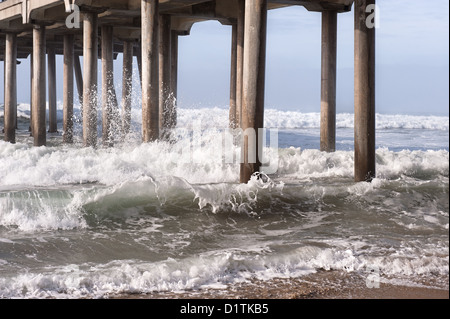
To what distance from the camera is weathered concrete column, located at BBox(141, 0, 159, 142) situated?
11547 millimetres

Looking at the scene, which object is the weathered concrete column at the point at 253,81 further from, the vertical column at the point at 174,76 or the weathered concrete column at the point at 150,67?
the vertical column at the point at 174,76

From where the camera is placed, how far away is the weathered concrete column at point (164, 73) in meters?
15.7

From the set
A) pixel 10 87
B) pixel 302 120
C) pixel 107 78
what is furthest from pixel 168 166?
pixel 302 120

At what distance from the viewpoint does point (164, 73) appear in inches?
635

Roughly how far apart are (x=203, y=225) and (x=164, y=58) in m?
9.47

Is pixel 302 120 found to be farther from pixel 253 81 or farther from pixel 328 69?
pixel 253 81

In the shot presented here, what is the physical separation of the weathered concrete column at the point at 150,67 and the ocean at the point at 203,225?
0.36 meters

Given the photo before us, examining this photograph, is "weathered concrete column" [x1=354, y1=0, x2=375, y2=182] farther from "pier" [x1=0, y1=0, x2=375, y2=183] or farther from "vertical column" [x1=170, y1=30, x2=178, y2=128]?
"vertical column" [x1=170, y1=30, x2=178, y2=128]

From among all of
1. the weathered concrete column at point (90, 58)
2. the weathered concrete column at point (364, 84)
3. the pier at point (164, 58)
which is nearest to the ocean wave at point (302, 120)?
the pier at point (164, 58)

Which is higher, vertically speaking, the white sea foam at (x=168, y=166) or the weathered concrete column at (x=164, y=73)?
the weathered concrete column at (x=164, y=73)

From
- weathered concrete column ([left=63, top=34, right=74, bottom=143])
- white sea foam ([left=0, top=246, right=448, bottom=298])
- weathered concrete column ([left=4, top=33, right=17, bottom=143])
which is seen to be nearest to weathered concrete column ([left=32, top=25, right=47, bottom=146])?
weathered concrete column ([left=4, top=33, right=17, bottom=143])

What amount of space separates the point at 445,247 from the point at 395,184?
3.26 metres

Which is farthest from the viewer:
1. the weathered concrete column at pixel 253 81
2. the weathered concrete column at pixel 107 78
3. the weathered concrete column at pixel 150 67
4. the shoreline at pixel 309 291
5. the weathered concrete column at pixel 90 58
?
the weathered concrete column at pixel 107 78

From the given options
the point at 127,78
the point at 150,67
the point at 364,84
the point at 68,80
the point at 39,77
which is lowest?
the point at 364,84
